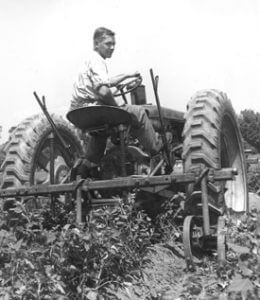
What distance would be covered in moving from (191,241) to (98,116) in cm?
139

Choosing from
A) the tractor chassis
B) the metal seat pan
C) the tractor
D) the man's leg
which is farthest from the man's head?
the tractor chassis

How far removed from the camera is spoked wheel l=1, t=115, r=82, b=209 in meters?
5.50

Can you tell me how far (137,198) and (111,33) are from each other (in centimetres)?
164

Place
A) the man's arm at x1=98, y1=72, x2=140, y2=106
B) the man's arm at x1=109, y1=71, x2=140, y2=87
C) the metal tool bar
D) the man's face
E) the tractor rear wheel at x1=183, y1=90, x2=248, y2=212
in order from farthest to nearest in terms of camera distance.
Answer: the man's face < the man's arm at x1=109, y1=71, x2=140, y2=87 < the man's arm at x1=98, y1=72, x2=140, y2=106 < the tractor rear wheel at x1=183, y1=90, x2=248, y2=212 < the metal tool bar

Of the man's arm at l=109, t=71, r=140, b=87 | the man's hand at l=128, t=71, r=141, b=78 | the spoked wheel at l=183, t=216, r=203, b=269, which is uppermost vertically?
the man's hand at l=128, t=71, r=141, b=78

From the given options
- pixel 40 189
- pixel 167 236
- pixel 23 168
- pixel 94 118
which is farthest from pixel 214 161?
pixel 23 168

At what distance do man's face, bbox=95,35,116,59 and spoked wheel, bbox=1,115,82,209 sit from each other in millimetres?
1123

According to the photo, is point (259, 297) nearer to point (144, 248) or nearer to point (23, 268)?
point (23, 268)

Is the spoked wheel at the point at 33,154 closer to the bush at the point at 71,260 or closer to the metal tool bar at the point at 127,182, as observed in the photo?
the metal tool bar at the point at 127,182

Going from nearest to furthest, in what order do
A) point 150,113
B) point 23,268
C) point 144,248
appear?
point 23,268
point 144,248
point 150,113

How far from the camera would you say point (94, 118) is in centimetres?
497

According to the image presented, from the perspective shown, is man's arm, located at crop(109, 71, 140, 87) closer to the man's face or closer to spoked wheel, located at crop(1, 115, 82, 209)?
the man's face

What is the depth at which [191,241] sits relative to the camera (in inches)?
175

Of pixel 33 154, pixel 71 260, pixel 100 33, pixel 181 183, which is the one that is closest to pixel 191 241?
pixel 181 183
